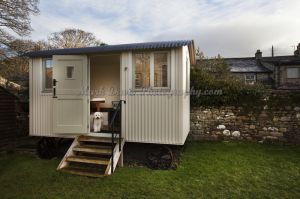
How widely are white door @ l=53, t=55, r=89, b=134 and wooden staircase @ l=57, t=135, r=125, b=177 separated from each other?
0.42 metres

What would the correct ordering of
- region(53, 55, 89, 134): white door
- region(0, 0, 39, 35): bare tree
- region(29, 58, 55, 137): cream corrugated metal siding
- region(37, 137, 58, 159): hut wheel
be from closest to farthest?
region(53, 55, 89, 134): white door
region(29, 58, 55, 137): cream corrugated metal siding
region(37, 137, 58, 159): hut wheel
region(0, 0, 39, 35): bare tree

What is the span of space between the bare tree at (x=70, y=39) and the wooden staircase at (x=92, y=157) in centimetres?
1627

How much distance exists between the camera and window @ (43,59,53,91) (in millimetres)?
6682

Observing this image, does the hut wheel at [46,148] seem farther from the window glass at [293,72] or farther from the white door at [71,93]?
the window glass at [293,72]

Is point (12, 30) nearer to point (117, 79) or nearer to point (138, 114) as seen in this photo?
point (117, 79)

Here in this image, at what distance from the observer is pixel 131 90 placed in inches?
233

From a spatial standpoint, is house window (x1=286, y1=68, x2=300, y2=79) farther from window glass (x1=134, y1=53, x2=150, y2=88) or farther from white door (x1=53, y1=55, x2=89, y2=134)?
white door (x1=53, y1=55, x2=89, y2=134)

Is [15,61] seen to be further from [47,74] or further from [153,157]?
[153,157]

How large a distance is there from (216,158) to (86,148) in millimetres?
3643

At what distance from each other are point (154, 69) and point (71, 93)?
95.3 inches

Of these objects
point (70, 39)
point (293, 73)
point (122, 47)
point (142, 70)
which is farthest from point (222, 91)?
point (70, 39)

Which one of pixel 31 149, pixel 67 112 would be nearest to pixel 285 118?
pixel 67 112

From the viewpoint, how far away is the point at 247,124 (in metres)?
8.05

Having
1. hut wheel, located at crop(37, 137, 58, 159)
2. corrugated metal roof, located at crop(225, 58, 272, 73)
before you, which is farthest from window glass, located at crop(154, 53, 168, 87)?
corrugated metal roof, located at crop(225, 58, 272, 73)
